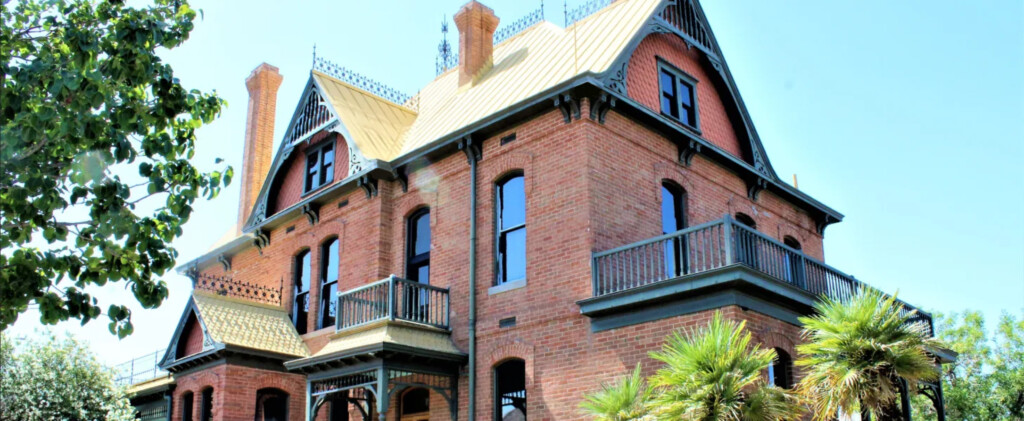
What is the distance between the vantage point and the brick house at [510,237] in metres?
15.8

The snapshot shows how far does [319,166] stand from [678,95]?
9.15 meters

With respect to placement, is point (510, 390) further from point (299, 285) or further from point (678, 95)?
point (299, 285)

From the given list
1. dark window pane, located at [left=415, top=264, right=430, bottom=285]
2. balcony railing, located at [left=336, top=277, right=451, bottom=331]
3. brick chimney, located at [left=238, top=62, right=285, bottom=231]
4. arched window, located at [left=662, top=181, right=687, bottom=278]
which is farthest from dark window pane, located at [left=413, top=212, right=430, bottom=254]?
brick chimney, located at [left=238, top=62, right=285, bottom=231]

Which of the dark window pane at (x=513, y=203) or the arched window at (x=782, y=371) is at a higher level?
the dark window pane at (x=513, y=203)

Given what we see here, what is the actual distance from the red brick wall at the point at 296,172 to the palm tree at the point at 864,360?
13.1 metres

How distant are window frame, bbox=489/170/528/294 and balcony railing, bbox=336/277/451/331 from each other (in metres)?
1.38

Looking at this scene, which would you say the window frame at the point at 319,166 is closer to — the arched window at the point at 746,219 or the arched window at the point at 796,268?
the arched window at the point at 746,219

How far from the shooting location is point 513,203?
18375mm

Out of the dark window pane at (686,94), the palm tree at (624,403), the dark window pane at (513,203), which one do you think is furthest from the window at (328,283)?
the palm tree at (624,403)

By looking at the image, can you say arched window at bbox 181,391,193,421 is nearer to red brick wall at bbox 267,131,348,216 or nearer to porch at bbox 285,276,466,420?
porch at bbox 285,276,466,420

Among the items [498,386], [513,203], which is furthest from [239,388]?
[513,203]

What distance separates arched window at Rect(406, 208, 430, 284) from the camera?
20078 mm

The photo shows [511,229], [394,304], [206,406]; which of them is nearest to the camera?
[394,304]

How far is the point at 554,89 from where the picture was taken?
671 inches
